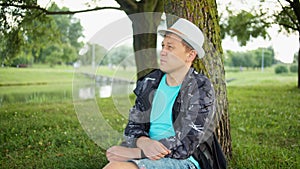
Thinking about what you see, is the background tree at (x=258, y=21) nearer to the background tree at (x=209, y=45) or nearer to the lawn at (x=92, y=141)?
the lawn at (x=92, y=141)

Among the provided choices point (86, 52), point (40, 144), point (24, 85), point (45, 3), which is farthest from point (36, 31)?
point (24, 85)

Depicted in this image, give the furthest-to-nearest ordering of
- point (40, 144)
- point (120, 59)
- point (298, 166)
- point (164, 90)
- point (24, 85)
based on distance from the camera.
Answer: point (24, 85) < point (40, 144) < point (298, 166) < point (120, 59) < point (164, 90)

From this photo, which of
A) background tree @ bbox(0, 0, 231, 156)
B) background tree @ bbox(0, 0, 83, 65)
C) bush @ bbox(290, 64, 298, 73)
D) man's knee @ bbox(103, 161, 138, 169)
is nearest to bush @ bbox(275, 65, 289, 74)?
bush @ bbox(290, 64, 298, 73)

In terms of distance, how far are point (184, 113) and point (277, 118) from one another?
4.62m

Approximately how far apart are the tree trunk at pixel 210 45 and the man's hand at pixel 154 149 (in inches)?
43.5

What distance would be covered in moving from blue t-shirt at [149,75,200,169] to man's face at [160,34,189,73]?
135 millimetres

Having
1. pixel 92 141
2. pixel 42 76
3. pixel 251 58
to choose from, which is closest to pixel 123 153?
pixel 92 141

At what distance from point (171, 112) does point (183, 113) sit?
0.33 ft

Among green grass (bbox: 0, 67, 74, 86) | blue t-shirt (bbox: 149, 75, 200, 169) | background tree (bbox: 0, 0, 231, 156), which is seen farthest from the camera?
green grass (bbox: 0, 67, 74, 86)

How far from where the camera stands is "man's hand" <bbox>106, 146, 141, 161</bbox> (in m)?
2.31

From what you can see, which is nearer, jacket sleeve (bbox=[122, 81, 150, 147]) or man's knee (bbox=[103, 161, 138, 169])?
man's knee (bbox=[103, 161, 138, 169])

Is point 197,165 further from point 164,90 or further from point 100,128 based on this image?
point 100,128

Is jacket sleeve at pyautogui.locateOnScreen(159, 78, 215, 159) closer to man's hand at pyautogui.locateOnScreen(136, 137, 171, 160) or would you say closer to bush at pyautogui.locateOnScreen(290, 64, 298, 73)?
man's hand at pyautogui.locateOnScreen(136, 137, 171, 160)

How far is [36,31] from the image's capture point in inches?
330
